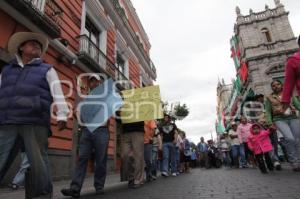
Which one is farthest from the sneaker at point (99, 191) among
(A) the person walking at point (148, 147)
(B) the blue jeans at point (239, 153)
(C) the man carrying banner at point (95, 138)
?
(B) the blue jeans at point (239, 153)

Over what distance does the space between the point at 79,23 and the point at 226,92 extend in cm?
6677

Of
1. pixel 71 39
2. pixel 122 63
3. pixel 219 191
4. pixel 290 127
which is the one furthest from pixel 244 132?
pixel 122 63

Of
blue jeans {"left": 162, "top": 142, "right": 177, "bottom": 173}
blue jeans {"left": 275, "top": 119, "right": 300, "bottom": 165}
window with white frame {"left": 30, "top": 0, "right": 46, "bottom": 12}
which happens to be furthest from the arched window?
window with white frame {"left": 30, "top": 0, "right": 46, "bottom": 12}

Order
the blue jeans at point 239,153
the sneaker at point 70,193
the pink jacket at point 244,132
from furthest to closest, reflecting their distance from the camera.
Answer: the blue jeans at point 239,153, the pink jacket at point 244,132, the sneaker at point 70,193

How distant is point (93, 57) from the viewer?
10.4 metres

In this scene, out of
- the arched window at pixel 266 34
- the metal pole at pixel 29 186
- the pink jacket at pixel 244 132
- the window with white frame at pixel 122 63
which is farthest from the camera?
the arched window at pixel 266 34

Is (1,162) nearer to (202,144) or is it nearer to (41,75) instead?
(41,75)

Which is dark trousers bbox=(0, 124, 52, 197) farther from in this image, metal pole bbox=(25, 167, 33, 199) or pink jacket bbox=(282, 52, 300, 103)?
pink jacket bbox=(282, 52, 300, 103)

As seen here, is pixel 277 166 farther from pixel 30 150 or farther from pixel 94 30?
pixel 94 30

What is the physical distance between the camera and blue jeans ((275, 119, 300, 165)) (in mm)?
5215

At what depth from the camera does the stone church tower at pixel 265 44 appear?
2504 cm

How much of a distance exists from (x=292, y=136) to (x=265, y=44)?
2343 centimetres

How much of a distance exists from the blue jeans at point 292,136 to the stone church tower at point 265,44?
2030cm

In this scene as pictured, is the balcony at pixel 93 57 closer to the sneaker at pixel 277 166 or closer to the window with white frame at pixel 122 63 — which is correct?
the window with white frame at pixel 122 63
